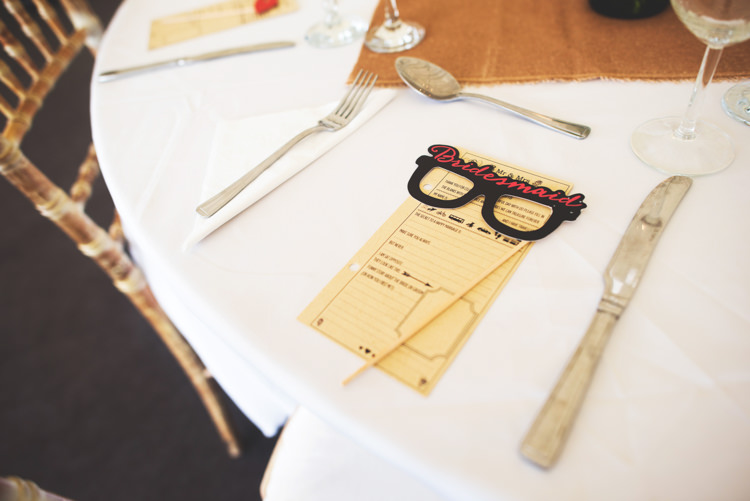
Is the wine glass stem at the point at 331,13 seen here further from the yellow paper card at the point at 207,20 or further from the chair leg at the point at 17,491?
the chair leg at the point at 17,491

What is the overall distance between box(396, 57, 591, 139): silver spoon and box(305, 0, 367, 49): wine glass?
144 millimetres

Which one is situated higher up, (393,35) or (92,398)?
(393,35)

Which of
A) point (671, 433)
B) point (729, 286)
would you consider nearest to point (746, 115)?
point (729, 286)

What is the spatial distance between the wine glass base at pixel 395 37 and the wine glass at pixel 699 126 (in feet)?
1.18

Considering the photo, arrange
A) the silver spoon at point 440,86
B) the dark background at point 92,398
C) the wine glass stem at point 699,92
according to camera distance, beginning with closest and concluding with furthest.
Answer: the wine glass stem at point 699,92 → the silver spoon at point 440,86 → the dark background at point 92,398

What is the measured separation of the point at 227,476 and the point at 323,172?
0.87m

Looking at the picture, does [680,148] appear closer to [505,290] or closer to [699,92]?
[699,92]

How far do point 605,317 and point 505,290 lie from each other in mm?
82

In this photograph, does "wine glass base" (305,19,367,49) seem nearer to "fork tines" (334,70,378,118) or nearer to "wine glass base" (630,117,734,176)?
"fork tines" (334,70,378,118)

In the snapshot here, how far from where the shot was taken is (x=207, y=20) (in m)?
0.88

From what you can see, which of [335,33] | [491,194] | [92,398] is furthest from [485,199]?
[92,398]

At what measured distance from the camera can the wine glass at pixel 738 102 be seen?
0.53 metres

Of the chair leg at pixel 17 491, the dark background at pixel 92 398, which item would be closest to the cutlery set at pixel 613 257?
the chair leg at pixel 17 491

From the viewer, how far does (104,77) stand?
0.78 metres
